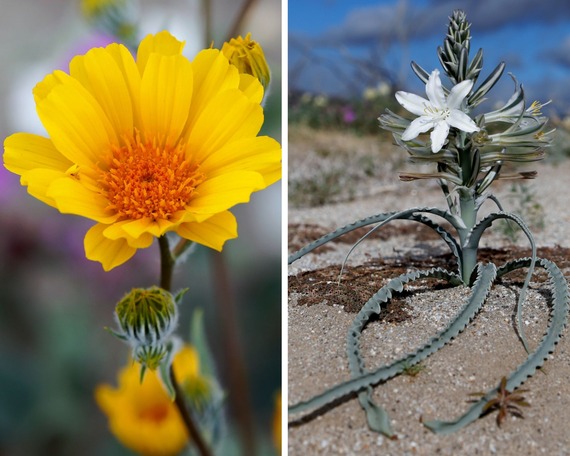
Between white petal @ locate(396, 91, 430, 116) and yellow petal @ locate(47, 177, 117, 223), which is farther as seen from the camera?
white petal @ locate(396, 91, 430, 116)

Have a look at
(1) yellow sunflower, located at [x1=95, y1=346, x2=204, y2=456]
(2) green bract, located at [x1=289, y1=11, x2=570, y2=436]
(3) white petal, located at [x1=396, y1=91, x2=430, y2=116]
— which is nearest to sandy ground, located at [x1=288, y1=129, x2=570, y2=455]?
(2) green bract, located at [x1=289, y1=11, x2=570, y2=436]

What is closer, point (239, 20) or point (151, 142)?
point (151, 142)

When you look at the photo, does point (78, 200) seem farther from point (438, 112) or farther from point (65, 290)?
point (438, 112)

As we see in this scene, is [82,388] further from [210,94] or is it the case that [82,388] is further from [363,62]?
[363,62]

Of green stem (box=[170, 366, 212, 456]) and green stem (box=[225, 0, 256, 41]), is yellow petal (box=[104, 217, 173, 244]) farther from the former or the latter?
green stem (box=[225, 0, 256, 41])

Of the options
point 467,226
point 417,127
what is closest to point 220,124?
point 417,127

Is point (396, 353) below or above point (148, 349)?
below

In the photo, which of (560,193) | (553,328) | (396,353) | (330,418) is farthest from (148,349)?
(560,193)
